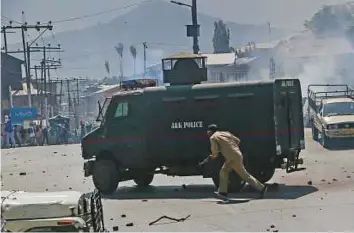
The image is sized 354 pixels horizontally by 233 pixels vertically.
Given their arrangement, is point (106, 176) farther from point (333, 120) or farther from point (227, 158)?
point (333, 120)

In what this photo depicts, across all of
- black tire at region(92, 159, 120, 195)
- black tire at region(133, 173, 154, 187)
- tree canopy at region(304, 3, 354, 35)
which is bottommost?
black tire at region(133, 173, 154, 187)

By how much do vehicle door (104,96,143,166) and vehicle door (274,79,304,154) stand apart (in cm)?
302

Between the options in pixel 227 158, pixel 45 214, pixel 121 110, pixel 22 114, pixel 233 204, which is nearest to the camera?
pixel 45 214

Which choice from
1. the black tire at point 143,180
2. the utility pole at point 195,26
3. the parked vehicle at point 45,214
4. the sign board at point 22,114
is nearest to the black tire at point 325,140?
the utility pole at point 195,26

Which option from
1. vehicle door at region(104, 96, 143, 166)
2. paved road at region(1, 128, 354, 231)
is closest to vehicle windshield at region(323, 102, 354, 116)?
paved road at region(1, 128, 354, 231)

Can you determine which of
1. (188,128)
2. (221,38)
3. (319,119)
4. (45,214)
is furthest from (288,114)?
(221,38)

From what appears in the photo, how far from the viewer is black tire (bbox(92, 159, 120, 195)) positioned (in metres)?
16.6

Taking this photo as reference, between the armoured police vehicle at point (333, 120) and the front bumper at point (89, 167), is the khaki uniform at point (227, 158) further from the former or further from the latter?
the armoured police vehicle at point (333, 120)

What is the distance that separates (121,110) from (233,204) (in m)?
4.12

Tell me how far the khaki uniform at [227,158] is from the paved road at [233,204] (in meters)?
0.37

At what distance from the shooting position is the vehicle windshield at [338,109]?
28672mm

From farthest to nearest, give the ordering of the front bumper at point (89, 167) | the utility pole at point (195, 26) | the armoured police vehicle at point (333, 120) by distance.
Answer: the utility pole at point (195, 26)
the armoured police vehicle at point (333, 120)
the front bumper at point (89, 167)

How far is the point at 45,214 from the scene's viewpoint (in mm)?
7543

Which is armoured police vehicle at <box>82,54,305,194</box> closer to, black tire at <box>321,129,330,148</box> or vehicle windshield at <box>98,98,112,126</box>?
vehicle windshield at <box>98,98,112,126</box>
